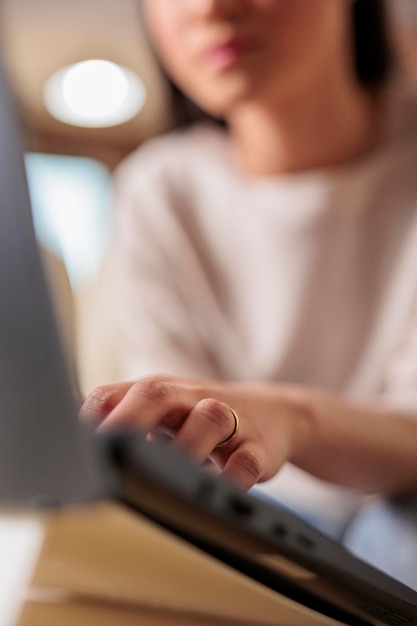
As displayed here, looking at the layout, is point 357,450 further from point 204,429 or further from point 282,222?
point 282,222

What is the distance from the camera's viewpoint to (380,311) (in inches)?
29.0

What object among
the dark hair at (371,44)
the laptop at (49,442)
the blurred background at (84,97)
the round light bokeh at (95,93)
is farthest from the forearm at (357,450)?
the round light bokeh at (95,93)

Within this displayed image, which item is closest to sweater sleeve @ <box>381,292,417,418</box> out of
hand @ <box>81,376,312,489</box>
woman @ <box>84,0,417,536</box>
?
woman @ <box>84,0,417,536</box>

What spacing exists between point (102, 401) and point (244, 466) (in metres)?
0.08

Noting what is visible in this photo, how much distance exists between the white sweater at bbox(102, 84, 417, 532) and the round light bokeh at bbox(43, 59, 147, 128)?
1244mm

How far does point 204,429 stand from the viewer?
1.07 ft

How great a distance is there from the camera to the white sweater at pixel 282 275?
738mm

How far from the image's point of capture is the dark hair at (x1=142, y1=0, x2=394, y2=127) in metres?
0.87

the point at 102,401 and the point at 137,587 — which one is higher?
the point at 102,401

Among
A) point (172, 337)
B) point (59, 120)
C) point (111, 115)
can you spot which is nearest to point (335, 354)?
point (172, 337)

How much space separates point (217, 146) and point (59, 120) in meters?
1.49

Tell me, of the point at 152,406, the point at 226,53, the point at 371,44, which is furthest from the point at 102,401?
the point at 371,44

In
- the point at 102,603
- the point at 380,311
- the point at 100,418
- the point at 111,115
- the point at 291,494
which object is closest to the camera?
the point at 100,418

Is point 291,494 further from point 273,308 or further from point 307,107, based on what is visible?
point 307,107
